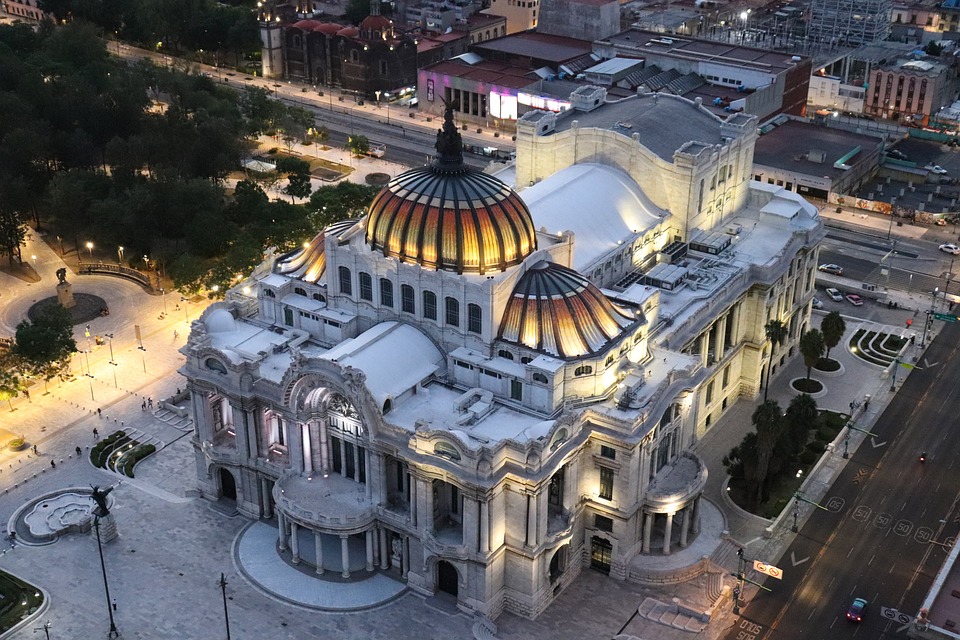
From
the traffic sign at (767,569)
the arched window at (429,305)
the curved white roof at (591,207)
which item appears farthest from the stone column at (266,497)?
the traffic sign at (767,569)

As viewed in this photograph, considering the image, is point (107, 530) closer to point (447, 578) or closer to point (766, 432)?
point (447, 578)

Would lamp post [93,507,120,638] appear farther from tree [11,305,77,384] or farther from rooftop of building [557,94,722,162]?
rooftop of building [557,94,722,162]

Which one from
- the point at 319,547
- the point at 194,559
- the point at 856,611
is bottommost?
the point at 856,611

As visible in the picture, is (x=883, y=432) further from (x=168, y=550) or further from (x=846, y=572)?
(x=168, y=550)

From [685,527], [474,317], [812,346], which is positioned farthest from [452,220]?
[812,346]

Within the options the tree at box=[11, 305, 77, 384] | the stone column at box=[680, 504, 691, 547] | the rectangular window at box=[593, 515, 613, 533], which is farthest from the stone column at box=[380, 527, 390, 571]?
the tree at box=[11, 305, 77, 384]

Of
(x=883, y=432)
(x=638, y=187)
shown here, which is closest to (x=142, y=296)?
(x=638, y=187)
